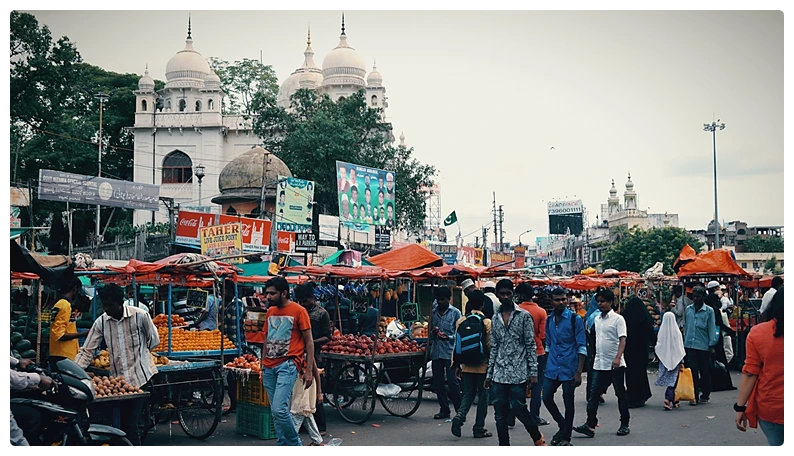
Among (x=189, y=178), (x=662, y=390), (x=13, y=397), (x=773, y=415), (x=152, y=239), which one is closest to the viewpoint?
(x=773, y=415)

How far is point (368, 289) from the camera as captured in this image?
736 inches

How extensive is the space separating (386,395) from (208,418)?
2448 millimetres

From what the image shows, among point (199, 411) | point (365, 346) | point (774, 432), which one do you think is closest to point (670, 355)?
point (365, 346)

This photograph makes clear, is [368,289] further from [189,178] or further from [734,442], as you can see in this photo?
[189,178]

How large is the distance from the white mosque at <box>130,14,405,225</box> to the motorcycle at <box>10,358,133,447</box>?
1656 inches

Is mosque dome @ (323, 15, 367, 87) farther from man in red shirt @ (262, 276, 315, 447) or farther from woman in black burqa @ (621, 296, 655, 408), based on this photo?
man in red shirt @ (262, 276, 315, 447)

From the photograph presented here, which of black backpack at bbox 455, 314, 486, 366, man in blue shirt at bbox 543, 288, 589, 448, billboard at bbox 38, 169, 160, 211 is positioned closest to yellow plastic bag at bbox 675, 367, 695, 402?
man in blue shirt at bbox 543, 288, 589, 448

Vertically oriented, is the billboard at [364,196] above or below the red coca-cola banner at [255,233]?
above

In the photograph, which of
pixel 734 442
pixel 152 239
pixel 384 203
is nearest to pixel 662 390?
pixel 734 442

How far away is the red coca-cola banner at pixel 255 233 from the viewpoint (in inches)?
858

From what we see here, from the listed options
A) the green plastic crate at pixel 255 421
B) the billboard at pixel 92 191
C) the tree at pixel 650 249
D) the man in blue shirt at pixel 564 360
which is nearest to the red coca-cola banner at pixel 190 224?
the billboard at pixel 92 191

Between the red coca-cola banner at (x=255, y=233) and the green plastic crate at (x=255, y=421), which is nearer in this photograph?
the green plastic crate at (x=255, y=421)

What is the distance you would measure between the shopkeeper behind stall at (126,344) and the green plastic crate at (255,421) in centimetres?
144

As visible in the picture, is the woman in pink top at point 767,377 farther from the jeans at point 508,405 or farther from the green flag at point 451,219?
the green flag at point 451,219
